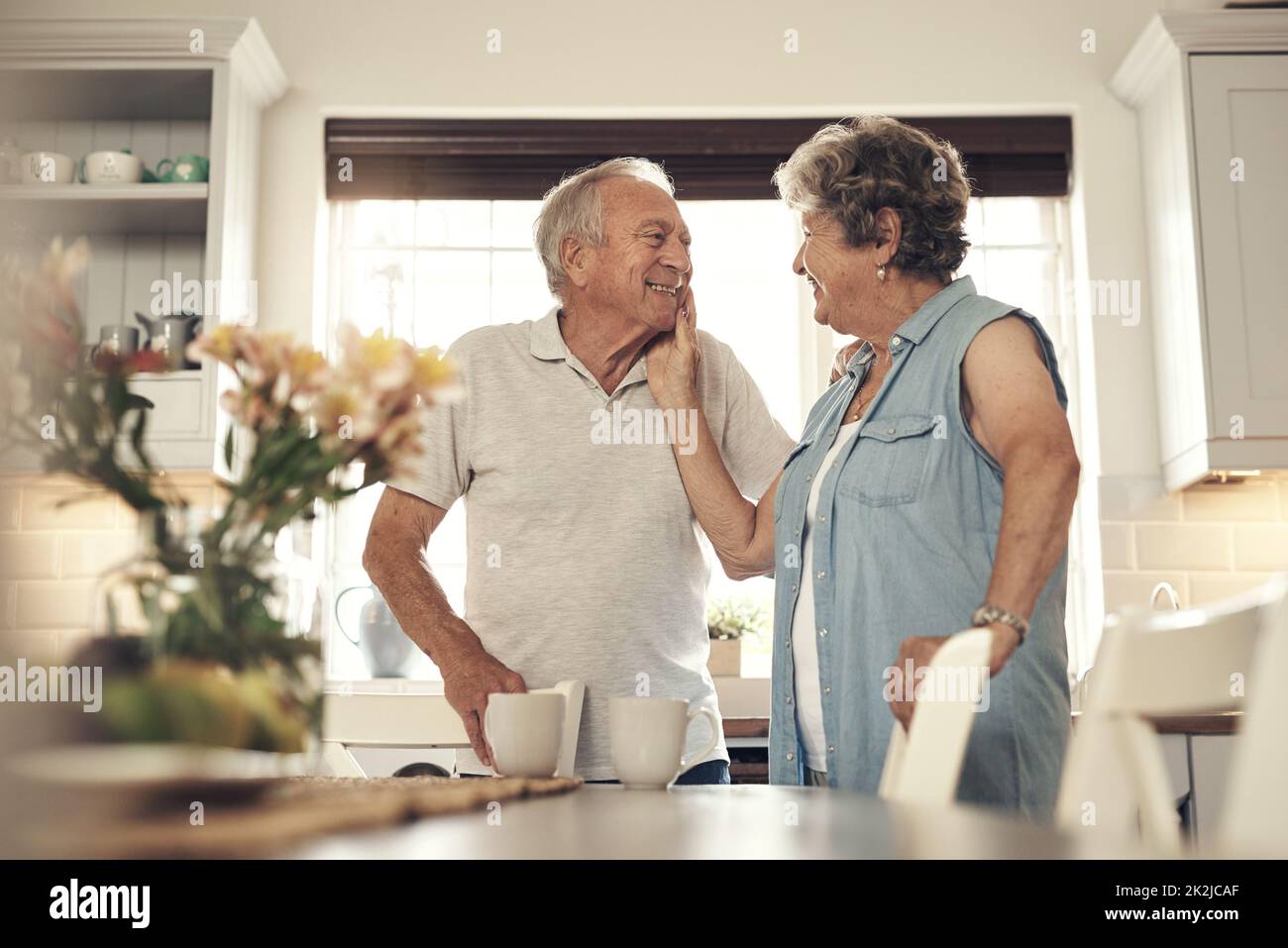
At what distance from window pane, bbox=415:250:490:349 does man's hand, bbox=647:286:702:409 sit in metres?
1.64

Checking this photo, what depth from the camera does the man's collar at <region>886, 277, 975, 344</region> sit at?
155 cm

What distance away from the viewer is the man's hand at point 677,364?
6.02 feet

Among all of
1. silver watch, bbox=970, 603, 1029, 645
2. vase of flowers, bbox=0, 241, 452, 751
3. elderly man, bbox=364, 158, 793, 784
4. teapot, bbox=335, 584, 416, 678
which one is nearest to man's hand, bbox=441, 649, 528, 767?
elderly man, bbox=364, 158, 793, 784

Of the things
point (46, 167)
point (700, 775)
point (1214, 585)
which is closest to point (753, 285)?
point (1214, 585)

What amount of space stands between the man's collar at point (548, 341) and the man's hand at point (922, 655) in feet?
2.75

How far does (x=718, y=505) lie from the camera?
1770 millimetres

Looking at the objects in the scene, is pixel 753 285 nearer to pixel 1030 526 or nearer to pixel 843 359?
pixel 843 359

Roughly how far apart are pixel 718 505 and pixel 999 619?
60 cm

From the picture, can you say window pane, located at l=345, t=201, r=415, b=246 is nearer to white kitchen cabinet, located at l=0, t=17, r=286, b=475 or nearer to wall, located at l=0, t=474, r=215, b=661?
white kitchen cabinet, located at l=0, t=17, r=286, b=475

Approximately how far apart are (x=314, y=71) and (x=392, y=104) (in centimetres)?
23

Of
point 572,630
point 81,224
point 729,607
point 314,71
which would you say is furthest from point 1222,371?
point 81,224

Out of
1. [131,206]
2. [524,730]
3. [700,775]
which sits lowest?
[700,775]

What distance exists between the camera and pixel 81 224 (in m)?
3.20

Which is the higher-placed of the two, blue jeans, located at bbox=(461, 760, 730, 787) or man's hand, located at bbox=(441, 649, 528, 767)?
man's hand, located at bbox=(441, 649, 528, 767)
